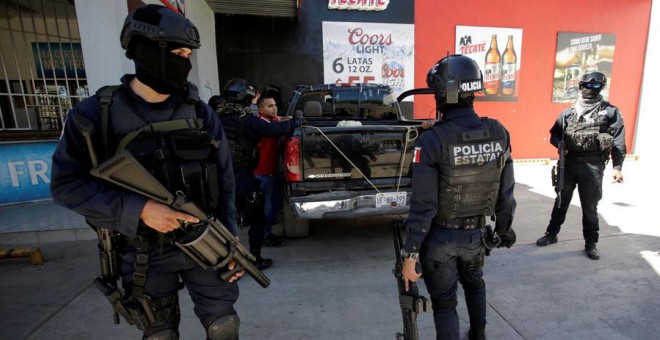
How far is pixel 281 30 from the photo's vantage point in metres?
8.28

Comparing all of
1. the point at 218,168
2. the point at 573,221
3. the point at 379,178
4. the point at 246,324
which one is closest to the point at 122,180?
the point at 218,168

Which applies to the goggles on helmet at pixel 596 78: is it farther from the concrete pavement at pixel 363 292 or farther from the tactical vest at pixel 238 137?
the tactical vest at pixel 238 137

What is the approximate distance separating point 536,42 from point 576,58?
1354 millimetres

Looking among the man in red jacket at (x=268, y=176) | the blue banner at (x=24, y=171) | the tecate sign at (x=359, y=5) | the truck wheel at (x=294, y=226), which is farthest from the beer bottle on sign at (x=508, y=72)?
the blue banner at (x=24, y=171)

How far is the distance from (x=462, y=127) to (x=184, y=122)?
1405 millimetres

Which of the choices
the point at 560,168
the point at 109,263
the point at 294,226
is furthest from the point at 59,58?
the point at 560,168

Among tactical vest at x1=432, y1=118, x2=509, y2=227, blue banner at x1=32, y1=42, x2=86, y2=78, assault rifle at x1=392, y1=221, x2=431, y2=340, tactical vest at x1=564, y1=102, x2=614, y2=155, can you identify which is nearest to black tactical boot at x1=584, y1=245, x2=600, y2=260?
tactical vest at x1=564, y1=102, x2=614, y2=155

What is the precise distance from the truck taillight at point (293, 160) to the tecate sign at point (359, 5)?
20.2 feet

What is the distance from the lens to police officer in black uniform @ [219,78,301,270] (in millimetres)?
3189

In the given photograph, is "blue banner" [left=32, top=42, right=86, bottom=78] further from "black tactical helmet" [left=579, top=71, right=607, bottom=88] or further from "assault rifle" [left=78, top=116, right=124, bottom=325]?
"black tactical helmet" [left=579, top=71, right=607, bottom=88]

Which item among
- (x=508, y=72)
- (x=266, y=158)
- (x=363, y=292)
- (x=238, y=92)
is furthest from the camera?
(x=508, y=72)

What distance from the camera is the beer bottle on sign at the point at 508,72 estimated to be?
9016 mm

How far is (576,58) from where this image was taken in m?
9.34

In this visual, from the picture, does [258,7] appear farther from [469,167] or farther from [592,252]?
[592,252]
